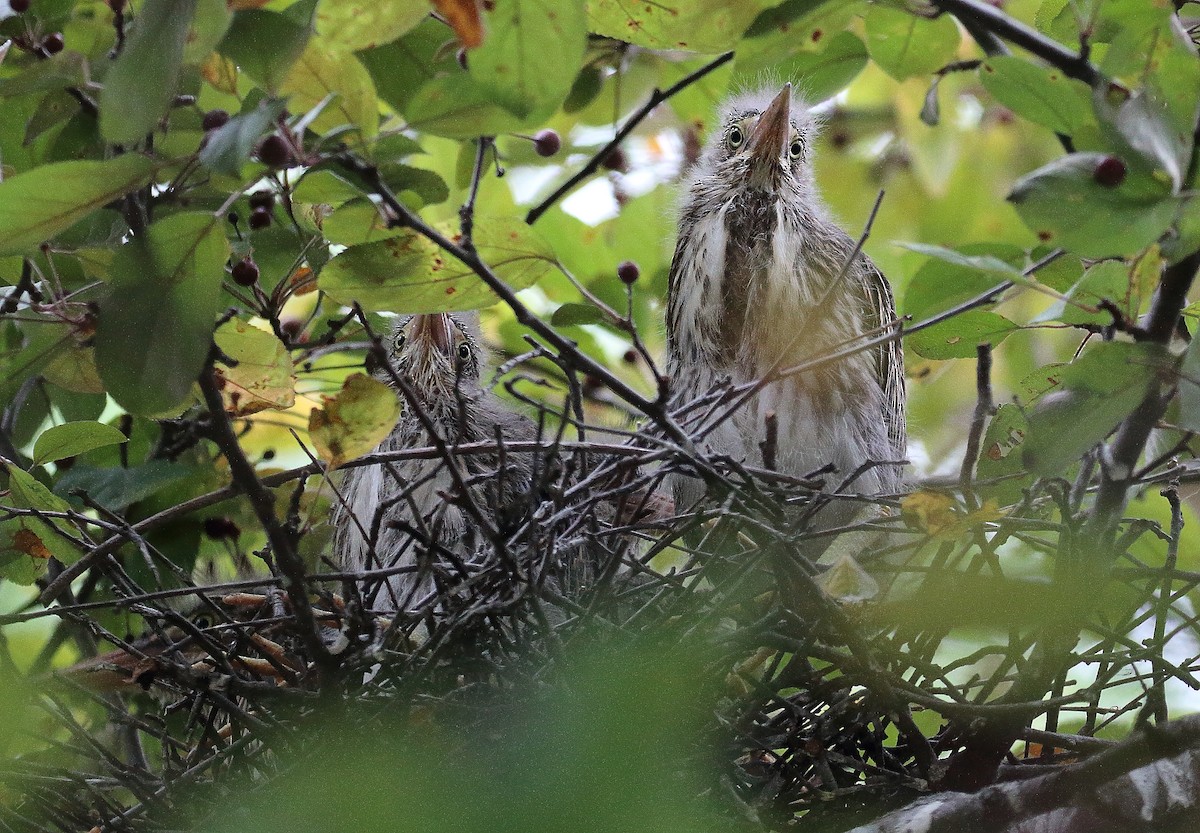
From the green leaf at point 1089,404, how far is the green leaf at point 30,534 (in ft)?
4.51

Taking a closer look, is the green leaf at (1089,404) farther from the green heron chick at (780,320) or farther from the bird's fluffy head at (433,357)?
the bird's fluffy head at (433,357)

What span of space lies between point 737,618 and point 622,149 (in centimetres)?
167

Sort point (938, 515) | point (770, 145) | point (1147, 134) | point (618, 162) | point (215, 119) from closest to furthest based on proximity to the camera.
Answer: point (1147, 134)
point (215, 119)
point (938, 515)
point (770, 145)
point (618, 162)

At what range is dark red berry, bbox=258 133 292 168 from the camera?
118cm

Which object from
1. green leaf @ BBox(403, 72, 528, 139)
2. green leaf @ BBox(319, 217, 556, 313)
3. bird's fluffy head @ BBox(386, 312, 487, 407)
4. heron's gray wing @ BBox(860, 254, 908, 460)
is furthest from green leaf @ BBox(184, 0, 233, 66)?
heron's gray wing @ BBox(860, 254, 908, 460)

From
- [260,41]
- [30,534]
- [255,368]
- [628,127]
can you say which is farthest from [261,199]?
[628,127]

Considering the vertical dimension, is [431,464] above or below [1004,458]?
above

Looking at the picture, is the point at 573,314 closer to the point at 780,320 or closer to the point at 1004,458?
the point at 780,320

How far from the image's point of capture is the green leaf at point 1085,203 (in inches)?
45.6

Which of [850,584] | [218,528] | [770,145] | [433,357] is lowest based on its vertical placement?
[850,584]

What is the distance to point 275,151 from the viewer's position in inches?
46.6

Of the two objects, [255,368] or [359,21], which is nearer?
[359,21]

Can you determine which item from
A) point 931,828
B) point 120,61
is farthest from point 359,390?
point 931,828

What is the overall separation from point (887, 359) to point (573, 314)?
0.88 m
